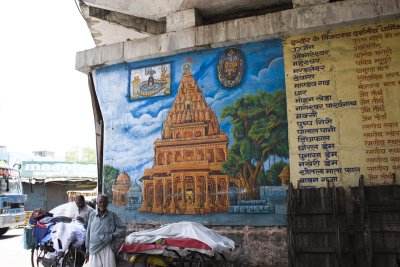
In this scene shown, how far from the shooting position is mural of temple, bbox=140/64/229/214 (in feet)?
24.8

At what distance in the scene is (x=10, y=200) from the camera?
597 inches

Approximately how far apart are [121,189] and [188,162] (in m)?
1.89

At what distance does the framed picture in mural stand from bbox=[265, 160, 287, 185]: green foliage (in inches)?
117

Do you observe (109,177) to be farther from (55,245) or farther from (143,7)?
(143,7)

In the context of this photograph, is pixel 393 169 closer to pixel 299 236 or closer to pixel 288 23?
pixel 299 236

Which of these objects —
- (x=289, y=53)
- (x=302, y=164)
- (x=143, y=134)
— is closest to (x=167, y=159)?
(x=143, y=134)

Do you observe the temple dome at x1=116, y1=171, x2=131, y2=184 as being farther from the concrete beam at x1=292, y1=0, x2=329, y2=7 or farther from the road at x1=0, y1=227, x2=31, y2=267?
the concrete beam at x1=292, y1=0, x2=329, y2=7

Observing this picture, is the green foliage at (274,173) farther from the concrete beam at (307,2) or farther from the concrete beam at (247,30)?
the concrete beam at (307,2)

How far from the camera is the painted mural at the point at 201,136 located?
23.6ft

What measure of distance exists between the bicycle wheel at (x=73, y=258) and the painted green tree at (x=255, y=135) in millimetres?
3292

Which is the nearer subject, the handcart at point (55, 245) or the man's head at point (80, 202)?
the handcart at point (55, 245)

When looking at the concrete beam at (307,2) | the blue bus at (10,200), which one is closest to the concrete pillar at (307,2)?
the concrete beam at (307,2)

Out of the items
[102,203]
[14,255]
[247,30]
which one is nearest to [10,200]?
[14,255]

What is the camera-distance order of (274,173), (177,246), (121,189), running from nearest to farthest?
(177,246)
(274,173)
(121,189)
